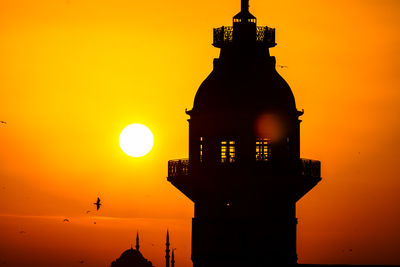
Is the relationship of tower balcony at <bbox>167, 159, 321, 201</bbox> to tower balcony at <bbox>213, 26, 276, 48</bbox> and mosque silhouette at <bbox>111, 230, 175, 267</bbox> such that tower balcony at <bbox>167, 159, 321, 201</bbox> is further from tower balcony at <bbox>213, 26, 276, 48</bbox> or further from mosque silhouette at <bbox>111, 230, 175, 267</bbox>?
mosque silhouette at <bbox>111, 230, 175, 267</bbox>

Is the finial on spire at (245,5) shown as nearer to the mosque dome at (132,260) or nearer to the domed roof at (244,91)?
the domed roof at (244,91)

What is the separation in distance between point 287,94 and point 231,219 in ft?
25.0

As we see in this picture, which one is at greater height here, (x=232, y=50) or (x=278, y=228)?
(x=232, y=50)

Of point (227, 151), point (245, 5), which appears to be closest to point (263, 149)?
point (227, 151)

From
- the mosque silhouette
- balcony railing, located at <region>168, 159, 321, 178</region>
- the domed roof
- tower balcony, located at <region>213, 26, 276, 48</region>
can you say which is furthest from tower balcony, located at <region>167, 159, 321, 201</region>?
the mosque silhouette

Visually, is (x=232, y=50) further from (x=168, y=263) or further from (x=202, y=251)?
(x=168, y=263)

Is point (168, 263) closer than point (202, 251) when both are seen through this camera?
No

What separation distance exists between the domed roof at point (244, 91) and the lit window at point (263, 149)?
5.65 feet

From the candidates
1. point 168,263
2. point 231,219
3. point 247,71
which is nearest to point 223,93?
point 247,71

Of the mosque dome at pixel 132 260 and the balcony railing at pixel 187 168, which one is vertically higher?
the balcony railing at pixel 187 168

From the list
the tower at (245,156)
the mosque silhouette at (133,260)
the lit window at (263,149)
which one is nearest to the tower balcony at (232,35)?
the tower at (245,156)

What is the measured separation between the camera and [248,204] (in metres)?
83.9

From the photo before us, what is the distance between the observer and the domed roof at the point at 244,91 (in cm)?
8325

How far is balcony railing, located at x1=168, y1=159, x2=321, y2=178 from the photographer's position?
276 ft
